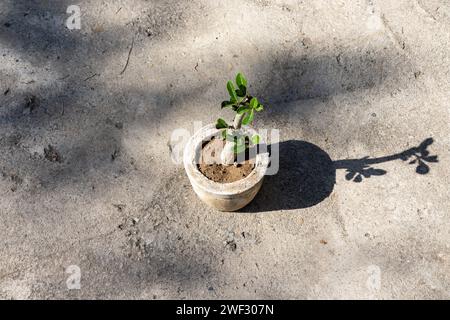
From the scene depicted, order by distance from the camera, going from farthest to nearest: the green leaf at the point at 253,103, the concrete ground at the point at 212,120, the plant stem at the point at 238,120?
the concrete ground at the point at 212,120, the plant stem at the point at 238,120, the green leaf at the point at 253,103

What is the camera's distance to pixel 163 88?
12.4 feet

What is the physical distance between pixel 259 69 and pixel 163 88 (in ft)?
2.60

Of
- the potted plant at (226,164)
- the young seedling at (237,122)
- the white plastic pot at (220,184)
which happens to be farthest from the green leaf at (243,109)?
the white plastic pot at (220,184)

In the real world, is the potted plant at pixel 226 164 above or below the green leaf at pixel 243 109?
below

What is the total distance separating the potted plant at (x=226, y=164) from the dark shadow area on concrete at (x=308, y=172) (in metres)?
0.27

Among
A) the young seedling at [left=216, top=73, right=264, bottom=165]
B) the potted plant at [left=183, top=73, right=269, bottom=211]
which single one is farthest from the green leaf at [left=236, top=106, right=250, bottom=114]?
the potted plant at [left=183, top=73, right=269, bottom=211]

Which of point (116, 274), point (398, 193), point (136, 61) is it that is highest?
point (136, 61)

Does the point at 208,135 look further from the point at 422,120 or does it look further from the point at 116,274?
the point at 422,120

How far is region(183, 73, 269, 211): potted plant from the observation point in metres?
2.89

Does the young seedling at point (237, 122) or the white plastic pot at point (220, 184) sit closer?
the young seedling at point (237, 122)

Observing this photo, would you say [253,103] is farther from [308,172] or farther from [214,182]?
[308,172]

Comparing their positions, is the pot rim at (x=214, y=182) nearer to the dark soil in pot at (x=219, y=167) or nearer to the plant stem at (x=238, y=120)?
the dark soil in pot at (x=219, y=167)

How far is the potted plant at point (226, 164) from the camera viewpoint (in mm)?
2891

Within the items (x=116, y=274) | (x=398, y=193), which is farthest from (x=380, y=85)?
(x=116, y=274)
